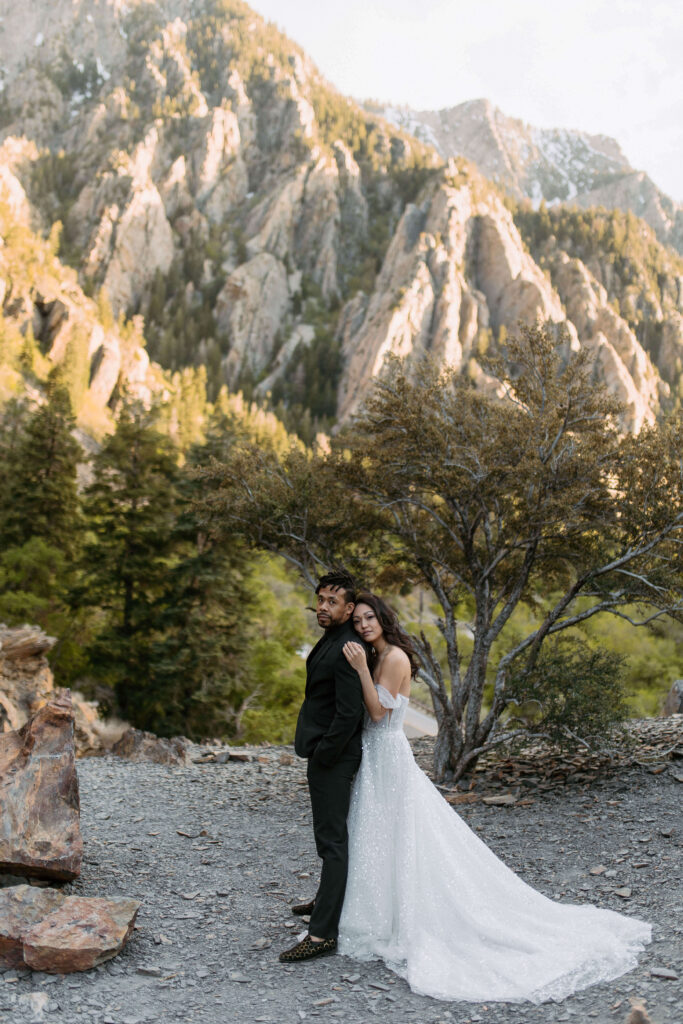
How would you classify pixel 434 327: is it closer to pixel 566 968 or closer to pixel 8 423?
pixel 8 423

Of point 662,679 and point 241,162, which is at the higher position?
point 241,162

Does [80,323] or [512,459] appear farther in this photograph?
[80,323]

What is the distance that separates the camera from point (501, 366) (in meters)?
11.5

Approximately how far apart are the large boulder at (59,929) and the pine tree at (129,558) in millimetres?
15539

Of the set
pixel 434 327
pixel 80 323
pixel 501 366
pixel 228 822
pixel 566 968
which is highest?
pixel 434 327

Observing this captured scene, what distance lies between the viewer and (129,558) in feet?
69.4

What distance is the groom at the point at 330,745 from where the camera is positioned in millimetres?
4984

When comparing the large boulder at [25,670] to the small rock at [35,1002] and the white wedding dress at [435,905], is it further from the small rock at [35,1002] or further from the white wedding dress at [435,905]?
the white wedding dress at [435,905]

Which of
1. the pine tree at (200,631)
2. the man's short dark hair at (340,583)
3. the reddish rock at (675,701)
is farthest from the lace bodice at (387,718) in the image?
the pine tree at (200,631)

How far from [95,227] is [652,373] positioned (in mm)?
101456

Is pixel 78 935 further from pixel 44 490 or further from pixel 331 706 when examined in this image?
pixel 44 490

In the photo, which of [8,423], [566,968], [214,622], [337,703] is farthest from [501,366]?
[8,423]

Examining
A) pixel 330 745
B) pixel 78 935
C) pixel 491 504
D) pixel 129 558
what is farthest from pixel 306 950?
pixel 129 558

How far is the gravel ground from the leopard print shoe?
55mm
